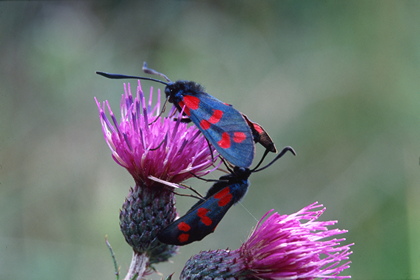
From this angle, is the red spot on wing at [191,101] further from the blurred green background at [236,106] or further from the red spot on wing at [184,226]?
the blurred green background at [236,106]

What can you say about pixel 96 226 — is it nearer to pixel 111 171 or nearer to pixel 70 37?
pixel 111 171

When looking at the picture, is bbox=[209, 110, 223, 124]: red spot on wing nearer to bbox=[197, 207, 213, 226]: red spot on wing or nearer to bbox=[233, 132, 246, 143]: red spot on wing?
bbox=[233, 132, 246, 143]: red spot on wing

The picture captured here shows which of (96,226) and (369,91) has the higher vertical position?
(369,91)

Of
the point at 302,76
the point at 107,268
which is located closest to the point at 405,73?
the point at 302,76

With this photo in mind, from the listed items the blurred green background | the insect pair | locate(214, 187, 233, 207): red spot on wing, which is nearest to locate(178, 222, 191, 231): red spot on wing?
the insect pair

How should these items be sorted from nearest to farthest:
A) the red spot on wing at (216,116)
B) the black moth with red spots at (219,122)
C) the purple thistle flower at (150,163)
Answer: the black moth with red spots at (219,122) → the red spot on wing at (216,116) → the purple thistle flower at (150,163)

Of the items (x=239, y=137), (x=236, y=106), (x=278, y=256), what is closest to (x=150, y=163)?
(x=239, y=137)

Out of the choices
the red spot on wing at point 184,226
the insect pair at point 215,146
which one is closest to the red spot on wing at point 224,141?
the insect pair at point 215,146
